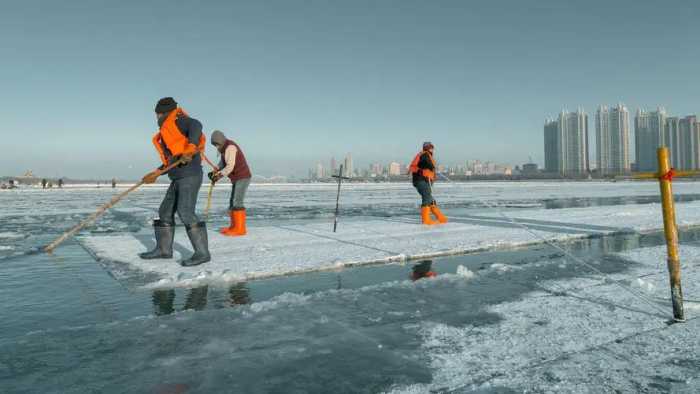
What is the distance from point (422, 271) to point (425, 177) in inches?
191

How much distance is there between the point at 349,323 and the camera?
9.86 feet

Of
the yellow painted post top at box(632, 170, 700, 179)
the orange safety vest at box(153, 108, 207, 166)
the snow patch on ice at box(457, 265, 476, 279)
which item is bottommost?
the snow patch on ice at box(457, 265, 476, 279)

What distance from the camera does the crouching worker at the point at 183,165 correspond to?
16.9 feet

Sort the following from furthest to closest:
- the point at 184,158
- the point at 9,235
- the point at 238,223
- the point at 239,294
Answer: the point at 9,235 < the point at 238,223 < the point at 184,158 < the point at 239,294

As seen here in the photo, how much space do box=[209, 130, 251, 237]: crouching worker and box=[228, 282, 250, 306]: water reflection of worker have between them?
3.67 m

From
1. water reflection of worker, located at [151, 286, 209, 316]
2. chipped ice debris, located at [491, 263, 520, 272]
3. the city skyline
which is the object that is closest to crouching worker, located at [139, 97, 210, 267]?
water reflection of worker, located at [151, 286, 209, 316]

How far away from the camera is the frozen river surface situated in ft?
6.96

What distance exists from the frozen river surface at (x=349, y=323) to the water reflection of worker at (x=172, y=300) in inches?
1.0

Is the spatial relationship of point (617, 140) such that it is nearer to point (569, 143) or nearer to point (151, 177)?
point (569, 143)

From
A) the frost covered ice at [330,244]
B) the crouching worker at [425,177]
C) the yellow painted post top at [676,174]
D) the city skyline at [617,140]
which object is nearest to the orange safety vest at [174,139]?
the frost covered ice at [330,244]

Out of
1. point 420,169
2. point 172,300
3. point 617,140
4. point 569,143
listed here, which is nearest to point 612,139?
point 617,140

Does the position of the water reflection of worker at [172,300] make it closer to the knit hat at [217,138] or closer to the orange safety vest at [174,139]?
the orange safety vest at [174,139]

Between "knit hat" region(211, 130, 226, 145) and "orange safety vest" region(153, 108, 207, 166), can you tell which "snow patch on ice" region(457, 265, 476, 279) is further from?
"knit hat" region(211, 130, 226, 145)

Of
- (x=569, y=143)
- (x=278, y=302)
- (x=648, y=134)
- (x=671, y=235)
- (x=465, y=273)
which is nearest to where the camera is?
(x=671, y=235)
